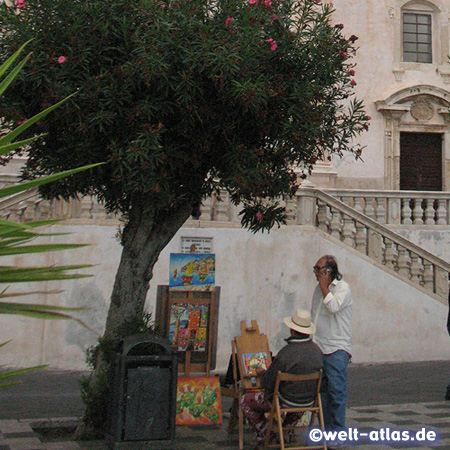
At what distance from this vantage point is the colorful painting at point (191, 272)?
291 inches

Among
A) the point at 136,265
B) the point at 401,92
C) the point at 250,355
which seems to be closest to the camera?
the point at 136,265

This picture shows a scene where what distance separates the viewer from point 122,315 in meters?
6.74

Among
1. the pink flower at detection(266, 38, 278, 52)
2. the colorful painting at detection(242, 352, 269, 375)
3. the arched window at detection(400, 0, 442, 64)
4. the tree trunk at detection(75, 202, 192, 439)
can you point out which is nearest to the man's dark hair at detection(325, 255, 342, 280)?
the colorful painting at detection(242, 352, 269, 375)

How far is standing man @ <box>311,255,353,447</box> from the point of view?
20.9ft

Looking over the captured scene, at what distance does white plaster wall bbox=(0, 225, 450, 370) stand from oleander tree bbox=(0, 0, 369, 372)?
15.8 feet

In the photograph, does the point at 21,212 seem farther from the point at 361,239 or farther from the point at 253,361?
the point at 361,239

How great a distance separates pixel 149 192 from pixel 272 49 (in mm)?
1722

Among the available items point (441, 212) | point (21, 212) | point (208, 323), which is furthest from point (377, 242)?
point (21, 212)

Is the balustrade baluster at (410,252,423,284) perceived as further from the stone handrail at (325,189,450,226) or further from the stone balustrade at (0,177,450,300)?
the stone handrail at (325,189,450,226)

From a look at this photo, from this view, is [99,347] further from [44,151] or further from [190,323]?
[44,151]

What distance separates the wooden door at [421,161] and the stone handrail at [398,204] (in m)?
4.74

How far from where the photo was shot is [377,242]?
42.0 ft

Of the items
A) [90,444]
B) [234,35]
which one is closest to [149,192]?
[234,35]

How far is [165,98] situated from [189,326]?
261 cm
